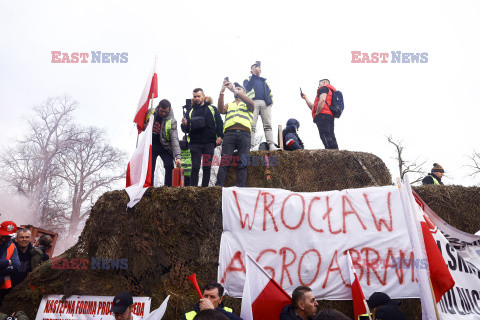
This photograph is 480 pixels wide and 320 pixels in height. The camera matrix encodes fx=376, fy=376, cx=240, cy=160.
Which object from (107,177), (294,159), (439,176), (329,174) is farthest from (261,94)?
(107,177)

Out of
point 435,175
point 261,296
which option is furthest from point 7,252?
point 435,175

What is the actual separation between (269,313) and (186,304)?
1.41 metres

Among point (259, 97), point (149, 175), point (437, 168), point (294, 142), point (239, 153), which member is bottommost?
point (149, 175)

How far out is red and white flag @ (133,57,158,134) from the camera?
6.71 metres

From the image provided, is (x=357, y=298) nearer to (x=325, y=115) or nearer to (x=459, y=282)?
(x=459, y=282)

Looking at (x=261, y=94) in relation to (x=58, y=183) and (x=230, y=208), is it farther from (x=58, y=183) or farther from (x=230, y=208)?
(x=58, y=183)

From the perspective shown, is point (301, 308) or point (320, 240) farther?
point (320, 240)

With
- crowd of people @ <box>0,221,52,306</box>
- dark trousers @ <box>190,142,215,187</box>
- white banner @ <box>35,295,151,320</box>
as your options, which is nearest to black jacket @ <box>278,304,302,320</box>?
white banner @ <box>35,295,151,320</box>

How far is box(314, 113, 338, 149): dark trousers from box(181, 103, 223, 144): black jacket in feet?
7.27

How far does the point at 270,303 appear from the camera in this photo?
425 centimetres

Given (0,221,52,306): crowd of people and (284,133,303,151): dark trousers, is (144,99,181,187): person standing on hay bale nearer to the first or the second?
(0,221,52,306): crowd of people

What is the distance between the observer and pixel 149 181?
240 inches

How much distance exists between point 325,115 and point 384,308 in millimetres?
4474

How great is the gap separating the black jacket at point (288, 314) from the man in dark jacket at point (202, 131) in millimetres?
2932
